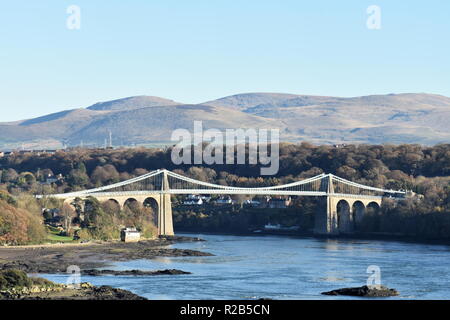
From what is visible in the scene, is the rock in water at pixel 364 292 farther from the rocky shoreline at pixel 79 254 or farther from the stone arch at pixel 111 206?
the stone arch at pixel 111 206

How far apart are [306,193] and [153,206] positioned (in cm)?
1189

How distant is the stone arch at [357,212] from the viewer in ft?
271

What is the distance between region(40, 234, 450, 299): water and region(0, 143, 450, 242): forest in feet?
24.2

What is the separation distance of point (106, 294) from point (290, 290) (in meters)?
7.14

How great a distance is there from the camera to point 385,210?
79.3m

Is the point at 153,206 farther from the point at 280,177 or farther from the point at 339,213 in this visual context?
the point at 280,177

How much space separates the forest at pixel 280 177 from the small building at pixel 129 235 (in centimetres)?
103

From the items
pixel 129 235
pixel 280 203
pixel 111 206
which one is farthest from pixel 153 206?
pixel 280 203

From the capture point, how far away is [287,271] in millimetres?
46812

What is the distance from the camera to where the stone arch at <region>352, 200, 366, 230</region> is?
82569mm

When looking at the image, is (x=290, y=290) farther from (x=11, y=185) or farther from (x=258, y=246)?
(x=11, y=185)

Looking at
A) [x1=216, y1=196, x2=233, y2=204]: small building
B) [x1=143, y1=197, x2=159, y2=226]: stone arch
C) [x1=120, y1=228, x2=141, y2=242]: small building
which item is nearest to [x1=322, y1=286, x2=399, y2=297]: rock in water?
[x1=120, y1=228, x2=141, y2=242]: small building

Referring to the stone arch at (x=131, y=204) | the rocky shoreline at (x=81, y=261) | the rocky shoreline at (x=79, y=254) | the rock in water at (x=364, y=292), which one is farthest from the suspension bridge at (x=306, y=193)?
the rock in water at (x=364, y=292)

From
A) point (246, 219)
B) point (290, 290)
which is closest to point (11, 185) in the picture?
Result: point (246, 219)
